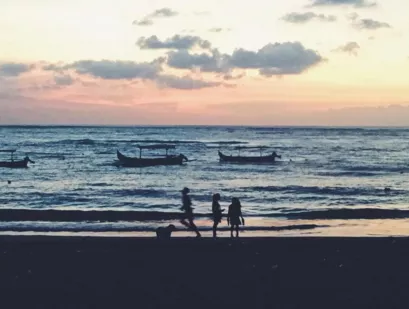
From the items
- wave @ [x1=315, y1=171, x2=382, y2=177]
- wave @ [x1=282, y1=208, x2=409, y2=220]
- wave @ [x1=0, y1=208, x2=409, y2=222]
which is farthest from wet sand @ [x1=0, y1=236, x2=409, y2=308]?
wave @ [x1=315, y1=171, x2=382, y2=177]

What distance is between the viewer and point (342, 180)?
52312 mm

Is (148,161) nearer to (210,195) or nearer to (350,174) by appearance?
(350,174)

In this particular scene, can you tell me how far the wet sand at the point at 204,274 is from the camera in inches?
413

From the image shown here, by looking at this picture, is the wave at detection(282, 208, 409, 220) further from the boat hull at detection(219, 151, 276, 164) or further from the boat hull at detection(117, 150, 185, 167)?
the boat hull at detection(219, 151, 276, 164)

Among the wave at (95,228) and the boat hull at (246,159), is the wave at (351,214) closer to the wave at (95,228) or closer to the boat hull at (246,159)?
the wave at (95,228)

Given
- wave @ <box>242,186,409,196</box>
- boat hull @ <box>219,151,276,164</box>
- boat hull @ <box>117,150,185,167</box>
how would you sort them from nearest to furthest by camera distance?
1. wave @ <box>242,186,409,196</box>
2. boat hull @ <box>117,150,185,167</box>
3. boat hull @ <box>219,151,276,164</box>

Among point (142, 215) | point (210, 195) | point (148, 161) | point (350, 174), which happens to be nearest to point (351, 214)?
point (142, 215)

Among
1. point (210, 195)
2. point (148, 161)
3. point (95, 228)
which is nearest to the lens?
point (95, 228)

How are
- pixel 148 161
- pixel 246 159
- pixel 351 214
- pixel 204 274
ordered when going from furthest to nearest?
pixel 246 159 < pixel 148 161 < pixel 351 214 < pixel 204 274

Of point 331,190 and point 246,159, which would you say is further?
point 246,159

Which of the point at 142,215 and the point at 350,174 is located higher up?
the point at 142,215

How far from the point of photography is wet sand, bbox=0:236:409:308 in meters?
10.5

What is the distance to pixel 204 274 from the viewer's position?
1271cm

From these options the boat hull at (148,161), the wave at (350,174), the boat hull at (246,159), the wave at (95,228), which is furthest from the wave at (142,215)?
the boat hull at (246,159)
